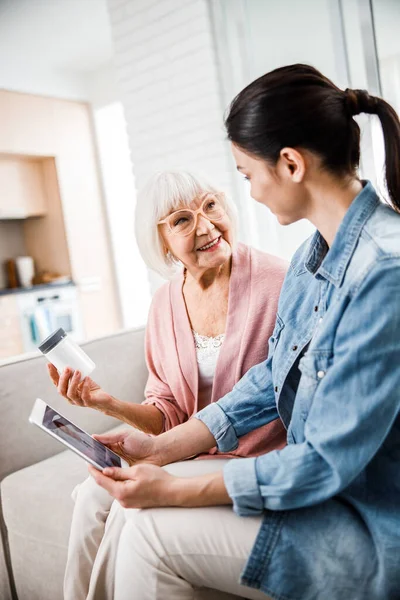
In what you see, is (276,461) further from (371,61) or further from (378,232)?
(371,61)

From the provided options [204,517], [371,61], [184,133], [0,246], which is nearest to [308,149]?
[204,517]

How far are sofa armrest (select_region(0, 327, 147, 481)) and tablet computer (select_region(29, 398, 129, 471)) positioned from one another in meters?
0.63

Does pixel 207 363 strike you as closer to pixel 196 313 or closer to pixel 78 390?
pixel 196 313

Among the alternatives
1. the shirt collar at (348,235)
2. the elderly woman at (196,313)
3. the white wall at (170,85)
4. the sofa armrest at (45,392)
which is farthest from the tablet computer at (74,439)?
the white wall at (170,85)

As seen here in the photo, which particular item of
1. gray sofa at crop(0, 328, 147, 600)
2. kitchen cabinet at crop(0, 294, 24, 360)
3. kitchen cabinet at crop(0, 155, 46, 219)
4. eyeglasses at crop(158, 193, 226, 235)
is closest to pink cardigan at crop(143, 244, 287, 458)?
eyeglasses at crop(158, 193, 226, 235)

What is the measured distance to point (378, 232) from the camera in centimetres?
77

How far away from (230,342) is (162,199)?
1.29 ft

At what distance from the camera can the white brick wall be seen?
2.81 metres

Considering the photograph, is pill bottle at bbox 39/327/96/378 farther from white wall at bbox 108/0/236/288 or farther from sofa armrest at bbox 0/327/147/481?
white wall at bbox 108/0/236/288

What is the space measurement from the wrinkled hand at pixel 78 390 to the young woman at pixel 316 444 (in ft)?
1.17

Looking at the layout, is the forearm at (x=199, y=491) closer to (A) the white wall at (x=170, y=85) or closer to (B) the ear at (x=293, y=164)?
(B) the ear at (x=293, y=164)

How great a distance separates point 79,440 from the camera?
954 millimetres

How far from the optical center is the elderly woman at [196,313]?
128cm

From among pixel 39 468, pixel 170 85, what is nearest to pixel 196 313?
pixel 39 468
